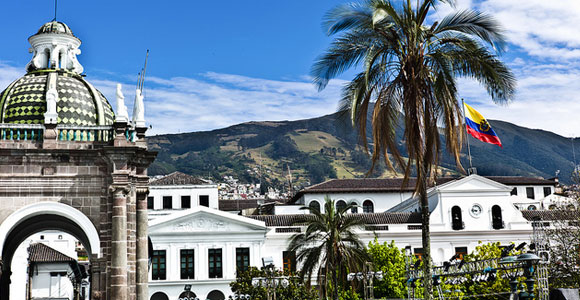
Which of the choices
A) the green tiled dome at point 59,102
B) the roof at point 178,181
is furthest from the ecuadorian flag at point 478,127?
the roof at point 178,181

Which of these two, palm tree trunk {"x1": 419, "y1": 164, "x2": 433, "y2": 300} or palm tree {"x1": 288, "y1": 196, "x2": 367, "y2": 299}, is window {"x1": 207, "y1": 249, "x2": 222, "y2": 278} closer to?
palm tree {"x1": 288, "y1": 196, "x2": 367, "y2": 299}

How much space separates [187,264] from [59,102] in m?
32.1

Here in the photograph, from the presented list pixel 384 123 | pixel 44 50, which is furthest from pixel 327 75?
pixel 44 50

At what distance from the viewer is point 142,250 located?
964 inches

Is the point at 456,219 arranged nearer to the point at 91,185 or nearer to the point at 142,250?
the point at 142,250

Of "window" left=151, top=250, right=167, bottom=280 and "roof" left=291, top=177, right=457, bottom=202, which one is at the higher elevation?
"roof" left=291, top=177, right=457, bottom=202

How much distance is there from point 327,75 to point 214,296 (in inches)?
1483

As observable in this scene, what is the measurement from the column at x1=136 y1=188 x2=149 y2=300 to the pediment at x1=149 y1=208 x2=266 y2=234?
31.1m

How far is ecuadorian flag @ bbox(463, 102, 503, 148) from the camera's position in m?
36.1

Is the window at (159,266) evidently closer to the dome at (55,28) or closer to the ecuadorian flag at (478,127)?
the ecuadorian flag at (478,127)

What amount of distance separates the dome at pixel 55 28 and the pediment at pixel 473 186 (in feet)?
132

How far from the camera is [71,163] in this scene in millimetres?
24047

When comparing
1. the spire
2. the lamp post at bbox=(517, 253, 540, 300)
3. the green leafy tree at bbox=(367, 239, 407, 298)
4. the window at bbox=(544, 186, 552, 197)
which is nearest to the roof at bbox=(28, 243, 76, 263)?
the green leafy tree at bbox=(367, 239, 407, 298)

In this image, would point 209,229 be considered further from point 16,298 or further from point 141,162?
point 141,162
